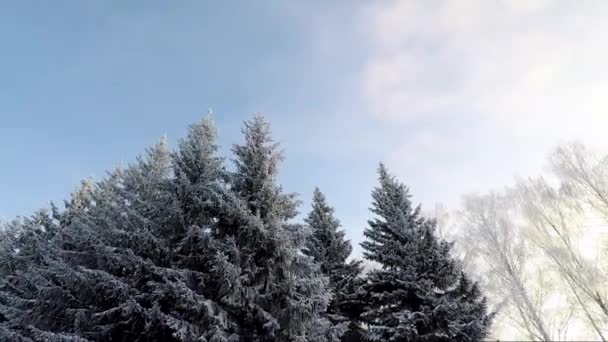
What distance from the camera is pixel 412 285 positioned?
9.86 m

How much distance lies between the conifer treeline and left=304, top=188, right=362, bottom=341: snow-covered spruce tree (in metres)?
0.06

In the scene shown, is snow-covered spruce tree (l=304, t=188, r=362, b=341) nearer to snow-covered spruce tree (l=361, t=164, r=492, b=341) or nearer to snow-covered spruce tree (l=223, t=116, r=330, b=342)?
snow-covered spruce tree (l=361, t=164, r=492, b=341)

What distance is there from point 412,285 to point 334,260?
10.6 feet

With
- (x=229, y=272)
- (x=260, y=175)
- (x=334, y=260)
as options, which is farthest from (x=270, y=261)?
(x=334, y=260)

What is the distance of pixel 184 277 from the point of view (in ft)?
23.0

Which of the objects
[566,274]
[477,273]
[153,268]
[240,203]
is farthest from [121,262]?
[566,274]

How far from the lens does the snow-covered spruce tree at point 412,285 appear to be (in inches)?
359

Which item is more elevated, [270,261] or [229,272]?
[270,261]

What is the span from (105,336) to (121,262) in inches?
63.4

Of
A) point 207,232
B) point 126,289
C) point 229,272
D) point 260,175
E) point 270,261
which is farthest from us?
point 260,175

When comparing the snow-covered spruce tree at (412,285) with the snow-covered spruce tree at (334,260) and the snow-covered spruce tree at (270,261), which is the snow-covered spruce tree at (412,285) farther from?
the snow-covered spruce tree at (270,261)

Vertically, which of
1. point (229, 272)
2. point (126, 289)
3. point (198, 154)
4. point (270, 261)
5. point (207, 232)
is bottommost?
point (126, 289)

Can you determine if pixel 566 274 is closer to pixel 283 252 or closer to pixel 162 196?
pixel 283 252

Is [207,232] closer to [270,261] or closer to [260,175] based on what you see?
[270,261]
